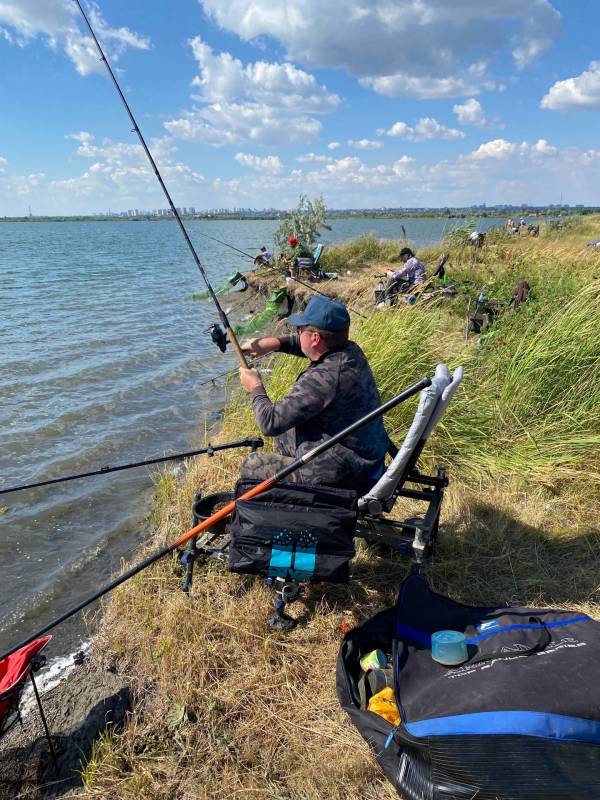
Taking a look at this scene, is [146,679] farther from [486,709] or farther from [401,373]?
[401,373]

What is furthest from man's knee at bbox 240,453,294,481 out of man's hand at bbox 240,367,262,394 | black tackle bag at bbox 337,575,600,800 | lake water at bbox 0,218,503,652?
lake water at bbox 0,218,503,652

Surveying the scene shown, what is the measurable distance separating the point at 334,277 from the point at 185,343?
5.95m

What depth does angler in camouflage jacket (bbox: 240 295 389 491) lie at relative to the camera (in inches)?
114

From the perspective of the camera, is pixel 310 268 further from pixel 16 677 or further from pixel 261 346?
pixel 16 677

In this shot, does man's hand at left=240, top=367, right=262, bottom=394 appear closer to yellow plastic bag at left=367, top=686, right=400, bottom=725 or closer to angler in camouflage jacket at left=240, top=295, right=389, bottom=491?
angler in camouflage jacket at left=240, top=295, right=389, bottom=491

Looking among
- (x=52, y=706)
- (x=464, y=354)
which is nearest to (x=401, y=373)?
(x=464, y=354)

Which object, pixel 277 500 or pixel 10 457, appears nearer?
pixel 277 500

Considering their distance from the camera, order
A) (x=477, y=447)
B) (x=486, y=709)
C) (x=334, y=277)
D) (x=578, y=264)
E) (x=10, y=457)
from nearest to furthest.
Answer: (x=486, y=709) < (x=477, y=447) < (x=10, y=457) < (x=578, y=264) < (x=334, y=277)

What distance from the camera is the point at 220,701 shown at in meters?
2.50

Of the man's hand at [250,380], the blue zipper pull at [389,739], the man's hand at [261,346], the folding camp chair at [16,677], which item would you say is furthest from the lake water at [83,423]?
the blue zipper pull at [389,739]

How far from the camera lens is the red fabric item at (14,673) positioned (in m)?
2.22

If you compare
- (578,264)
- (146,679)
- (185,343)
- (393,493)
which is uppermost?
(578,264)

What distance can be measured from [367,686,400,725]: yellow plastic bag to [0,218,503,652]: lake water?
2040 millimetres

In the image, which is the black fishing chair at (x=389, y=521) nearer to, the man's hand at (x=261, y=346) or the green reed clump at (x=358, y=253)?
the man's hand at (x=261, y=346)
